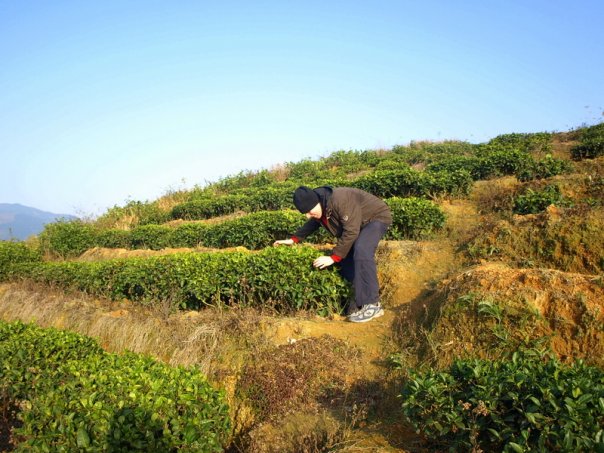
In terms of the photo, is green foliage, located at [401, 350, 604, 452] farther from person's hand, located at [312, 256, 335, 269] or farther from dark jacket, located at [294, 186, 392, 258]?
dark jacket, located at [294, 186, 392, 258]

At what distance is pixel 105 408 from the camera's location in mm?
3943

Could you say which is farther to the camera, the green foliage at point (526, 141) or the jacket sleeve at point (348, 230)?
the green foliage at point (526, 141)

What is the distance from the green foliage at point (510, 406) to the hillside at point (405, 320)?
1cm

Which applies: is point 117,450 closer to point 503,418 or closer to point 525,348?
point 503,418

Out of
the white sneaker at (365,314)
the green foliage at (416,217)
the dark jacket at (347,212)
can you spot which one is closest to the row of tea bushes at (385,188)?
the green foliage at (416,217)

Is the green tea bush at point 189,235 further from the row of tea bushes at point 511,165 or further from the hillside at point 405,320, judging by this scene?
the row of tea bushes at point 511,165

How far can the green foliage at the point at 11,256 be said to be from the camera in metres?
12.8

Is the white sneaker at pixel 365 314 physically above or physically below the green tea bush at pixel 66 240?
below

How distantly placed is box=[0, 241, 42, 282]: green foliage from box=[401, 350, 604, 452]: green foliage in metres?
12.7

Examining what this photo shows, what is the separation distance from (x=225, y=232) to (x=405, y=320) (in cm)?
747

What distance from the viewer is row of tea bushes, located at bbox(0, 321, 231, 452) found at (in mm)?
3793

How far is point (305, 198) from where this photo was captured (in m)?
6.39

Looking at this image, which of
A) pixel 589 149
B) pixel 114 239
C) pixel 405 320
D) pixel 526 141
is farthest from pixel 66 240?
pixel 589 149

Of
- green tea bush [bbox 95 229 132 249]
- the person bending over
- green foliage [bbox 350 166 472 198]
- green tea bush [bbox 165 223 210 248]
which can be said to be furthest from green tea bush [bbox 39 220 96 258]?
the person bending over
